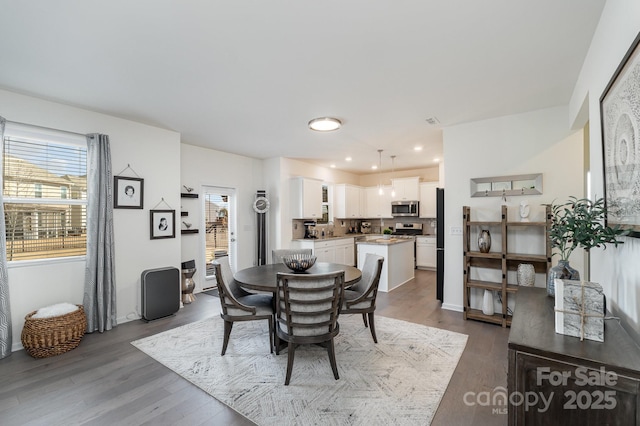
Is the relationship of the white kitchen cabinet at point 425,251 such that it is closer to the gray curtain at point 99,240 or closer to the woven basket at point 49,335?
the gray curtain at point 99,240

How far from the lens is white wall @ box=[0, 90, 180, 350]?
119 inches

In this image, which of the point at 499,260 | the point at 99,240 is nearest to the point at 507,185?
the point at 499,260

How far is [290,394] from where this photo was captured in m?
2.19

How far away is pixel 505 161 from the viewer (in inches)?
147

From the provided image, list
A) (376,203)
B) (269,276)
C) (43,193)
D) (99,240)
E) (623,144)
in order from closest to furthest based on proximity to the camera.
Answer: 1. (623,144)
2. (269,276)
3. (43,193)
4. (99,240)
5. (376,203)

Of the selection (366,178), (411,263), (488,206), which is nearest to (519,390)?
(488,206)

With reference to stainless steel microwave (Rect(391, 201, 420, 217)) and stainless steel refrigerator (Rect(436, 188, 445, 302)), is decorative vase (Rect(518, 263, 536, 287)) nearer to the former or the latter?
stainless steel refrigerator (Rect(436, 188, 445, 302))

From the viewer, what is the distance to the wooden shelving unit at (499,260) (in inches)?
135

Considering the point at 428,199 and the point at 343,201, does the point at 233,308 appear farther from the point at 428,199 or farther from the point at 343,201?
the point at 428,199

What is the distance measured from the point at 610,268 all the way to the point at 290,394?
231 cm

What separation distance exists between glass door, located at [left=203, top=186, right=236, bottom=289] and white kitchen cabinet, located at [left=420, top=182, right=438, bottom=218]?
4.72 m

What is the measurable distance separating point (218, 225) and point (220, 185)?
0.81m

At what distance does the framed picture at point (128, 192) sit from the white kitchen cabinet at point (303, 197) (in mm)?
2938

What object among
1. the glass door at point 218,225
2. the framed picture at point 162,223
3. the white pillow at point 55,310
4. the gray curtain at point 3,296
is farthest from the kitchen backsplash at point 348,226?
the gray curtain at point 3,296
